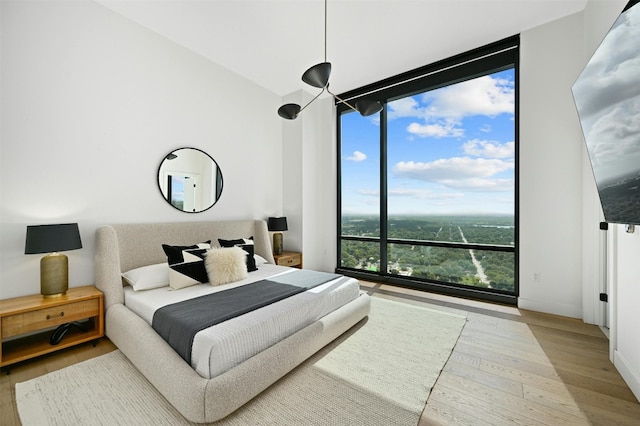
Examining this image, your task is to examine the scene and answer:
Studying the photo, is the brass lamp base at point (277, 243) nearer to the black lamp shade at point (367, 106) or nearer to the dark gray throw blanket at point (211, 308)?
the dark gray throw blanket at point (211, 308)

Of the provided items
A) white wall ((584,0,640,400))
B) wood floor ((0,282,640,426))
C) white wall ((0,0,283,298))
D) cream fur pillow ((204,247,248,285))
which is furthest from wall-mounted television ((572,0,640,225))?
white wall ((0,0,283,298))

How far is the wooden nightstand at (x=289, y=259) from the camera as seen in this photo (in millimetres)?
4059

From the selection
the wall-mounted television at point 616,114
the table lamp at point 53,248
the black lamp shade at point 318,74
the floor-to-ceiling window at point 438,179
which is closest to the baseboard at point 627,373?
the wall-mounted television at point 616,114

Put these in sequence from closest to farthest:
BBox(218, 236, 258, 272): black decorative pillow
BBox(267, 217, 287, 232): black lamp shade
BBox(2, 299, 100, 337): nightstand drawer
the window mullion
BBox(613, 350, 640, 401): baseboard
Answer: BBox(613, 350, 640, 401): baseboard → BBox(2, 299, 100, 337): nightstand drawer → BBox(218, 236, 258, 272): black decorative pillow → BBox(267, 217, 287, 232): black lamp shade → the window mullion

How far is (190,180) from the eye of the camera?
3.41 metres

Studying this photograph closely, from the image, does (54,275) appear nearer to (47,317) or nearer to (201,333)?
(47,317)

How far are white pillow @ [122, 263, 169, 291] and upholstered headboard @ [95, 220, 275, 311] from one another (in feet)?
0.31

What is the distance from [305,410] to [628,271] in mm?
2372

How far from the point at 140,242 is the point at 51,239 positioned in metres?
0.76

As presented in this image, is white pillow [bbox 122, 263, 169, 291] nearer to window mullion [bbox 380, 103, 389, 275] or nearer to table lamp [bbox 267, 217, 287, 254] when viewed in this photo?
table lamp [bbox 267, 217, 287, 254]

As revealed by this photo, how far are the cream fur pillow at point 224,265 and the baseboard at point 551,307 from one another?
3.24 meters

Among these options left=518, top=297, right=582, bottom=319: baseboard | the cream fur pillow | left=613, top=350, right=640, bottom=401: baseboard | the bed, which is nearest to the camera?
the bed

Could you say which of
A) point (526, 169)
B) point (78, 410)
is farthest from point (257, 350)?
point (526, 169)

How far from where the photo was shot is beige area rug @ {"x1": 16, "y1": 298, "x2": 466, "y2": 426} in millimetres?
1502
